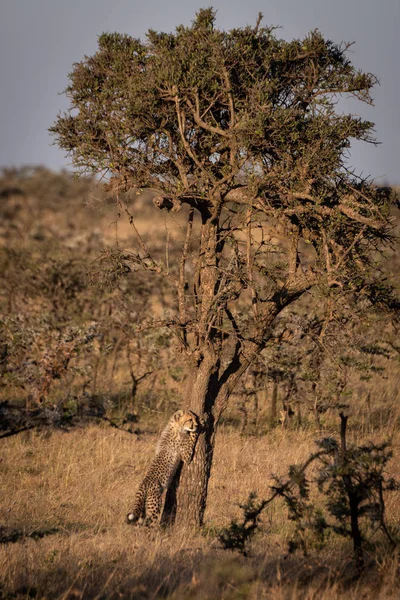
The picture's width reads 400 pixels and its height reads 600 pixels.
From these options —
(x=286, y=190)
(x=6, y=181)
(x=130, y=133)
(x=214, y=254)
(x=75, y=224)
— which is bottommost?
(x=214, y=254)

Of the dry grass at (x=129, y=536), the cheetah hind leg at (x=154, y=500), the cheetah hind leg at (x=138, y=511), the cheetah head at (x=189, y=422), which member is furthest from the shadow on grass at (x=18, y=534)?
the cheetah head at (x=189, y=422)

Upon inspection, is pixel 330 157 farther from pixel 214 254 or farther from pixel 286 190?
pixel 214 254

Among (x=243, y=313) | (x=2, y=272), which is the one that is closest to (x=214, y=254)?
(x=243, y=313)

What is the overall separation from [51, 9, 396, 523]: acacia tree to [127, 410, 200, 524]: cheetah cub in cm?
14

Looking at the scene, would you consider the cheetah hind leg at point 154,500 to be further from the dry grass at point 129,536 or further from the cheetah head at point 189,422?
the cheetah head at point 189,422

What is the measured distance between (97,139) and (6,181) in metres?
29.5

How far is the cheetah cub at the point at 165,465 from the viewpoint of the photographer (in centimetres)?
609

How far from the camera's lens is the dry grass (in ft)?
13.3

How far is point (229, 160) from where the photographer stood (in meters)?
6.18

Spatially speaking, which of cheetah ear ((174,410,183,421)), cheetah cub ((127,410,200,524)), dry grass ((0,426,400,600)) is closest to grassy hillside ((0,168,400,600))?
dry grass ((0,426,400,600))

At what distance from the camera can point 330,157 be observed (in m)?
5.82

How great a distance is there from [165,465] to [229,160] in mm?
3211

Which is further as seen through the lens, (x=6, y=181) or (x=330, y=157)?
(x=6, y=181)

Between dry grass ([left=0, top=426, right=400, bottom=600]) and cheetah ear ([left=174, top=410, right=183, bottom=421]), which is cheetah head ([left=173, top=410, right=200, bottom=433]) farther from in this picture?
dry grass ([left=0, top=426, right=400, bottom=600])
